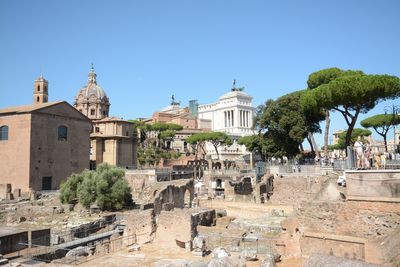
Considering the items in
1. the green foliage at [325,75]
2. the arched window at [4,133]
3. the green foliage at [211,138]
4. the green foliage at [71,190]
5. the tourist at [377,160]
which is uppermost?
the green foliage at [325,75]

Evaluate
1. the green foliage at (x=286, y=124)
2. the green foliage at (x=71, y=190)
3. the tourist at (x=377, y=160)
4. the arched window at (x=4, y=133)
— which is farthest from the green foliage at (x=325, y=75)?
the arched window at (x=4, y=133)

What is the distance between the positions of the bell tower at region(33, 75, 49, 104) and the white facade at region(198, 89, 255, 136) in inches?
1506

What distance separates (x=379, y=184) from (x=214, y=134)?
51577 millimetres

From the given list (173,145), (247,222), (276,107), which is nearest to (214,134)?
(173,145)

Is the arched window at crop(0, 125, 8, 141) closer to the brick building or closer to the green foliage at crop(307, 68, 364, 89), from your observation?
the brick building

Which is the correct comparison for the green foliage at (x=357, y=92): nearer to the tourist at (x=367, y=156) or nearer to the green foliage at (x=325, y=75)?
the green foliage at (x=325, y=75)

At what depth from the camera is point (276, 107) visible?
35500 millimetres

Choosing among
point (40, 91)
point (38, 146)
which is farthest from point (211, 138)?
point (38, 146)

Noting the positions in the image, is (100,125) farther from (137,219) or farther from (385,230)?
(385,230)

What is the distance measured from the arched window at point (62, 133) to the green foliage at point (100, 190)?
10.1 m

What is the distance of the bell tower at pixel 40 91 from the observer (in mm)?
49062

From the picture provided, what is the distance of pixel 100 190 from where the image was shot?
26250mm

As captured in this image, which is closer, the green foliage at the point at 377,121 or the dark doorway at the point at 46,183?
the dark doorway at the point at 46,183

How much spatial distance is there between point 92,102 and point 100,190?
33.7m
